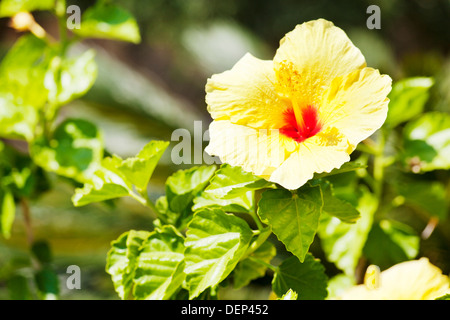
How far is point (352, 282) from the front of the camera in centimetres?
60

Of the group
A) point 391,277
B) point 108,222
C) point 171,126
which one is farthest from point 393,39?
point 391,277

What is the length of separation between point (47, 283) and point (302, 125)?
0.41 meters

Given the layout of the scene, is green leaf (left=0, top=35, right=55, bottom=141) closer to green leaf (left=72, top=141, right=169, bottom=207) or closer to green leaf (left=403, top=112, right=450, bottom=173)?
green leaf (left=72, top=141, right=169, bottom=207)

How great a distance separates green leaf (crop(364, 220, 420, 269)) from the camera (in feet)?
2.09

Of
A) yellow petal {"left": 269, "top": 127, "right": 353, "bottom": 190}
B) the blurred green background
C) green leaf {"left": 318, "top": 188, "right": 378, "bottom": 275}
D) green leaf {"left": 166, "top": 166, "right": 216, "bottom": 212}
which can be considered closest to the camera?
yellow petal {"left": 269, "top": 127, "right": 353, "bottom": 190}

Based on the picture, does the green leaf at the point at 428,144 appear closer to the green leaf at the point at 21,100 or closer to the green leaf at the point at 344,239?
the green leaf at the point at 344,239

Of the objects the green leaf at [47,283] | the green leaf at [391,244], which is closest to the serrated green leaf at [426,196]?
A: the green leaf at [391,244]

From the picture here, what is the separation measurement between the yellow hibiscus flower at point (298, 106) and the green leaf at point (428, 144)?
0.26m

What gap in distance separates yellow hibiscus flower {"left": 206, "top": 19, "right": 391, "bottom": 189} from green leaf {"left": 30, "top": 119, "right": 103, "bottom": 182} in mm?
276

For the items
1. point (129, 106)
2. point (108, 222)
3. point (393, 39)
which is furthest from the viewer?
point (393, 39)

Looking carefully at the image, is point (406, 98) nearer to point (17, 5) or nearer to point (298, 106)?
point (298, 106)

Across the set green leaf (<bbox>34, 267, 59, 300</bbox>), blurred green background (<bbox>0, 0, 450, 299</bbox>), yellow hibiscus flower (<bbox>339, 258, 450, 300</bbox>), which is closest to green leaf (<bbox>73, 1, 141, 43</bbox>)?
blurred green background (<bbox>0, 0, 450, 299</bbox>)
